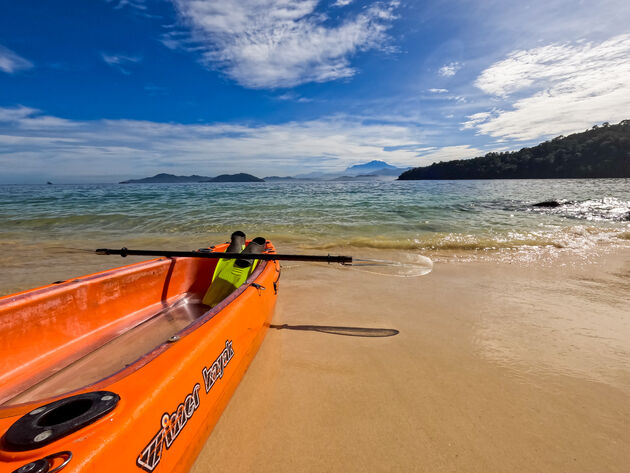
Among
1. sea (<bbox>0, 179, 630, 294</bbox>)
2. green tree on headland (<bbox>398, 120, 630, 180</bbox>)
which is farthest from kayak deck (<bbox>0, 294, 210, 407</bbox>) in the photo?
green tree on headland (<bbox>398, 120, 630, 180</bbox>)

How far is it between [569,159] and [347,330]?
4476 inches

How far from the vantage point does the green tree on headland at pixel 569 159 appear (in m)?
77.6

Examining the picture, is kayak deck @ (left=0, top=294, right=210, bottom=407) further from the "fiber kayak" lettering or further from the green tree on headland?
the green tree on headland

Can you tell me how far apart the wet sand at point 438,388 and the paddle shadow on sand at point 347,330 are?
3 centimetres

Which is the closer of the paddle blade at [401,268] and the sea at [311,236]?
the paddle blade at [401,268]

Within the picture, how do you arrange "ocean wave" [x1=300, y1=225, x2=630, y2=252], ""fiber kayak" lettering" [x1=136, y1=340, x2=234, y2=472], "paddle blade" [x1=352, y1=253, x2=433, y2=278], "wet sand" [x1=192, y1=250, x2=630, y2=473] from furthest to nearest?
"ocean wave" [x1=300, y1=225, x2=630, y2=252], "paddle blade" [x1=352, y1=253, x2=433, y2=278], "wet sand" [x1=192, y1=250, x2=630, y2=473], ""fiber kayak" lettering" [x1=136, y1=340, x2=234, y2=472]

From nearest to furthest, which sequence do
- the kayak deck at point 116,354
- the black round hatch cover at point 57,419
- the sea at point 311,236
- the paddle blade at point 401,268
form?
the black round hatch cover at point 57,419 < the kayak deck at point 116,354 < the paddle blade at point 401,268 < the sea at point 311,236

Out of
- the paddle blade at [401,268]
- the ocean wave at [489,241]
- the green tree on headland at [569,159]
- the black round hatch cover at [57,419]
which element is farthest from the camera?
the green tree on headland at [569,159]

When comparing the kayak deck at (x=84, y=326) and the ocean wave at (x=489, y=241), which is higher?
the kayak deck at (x=84, y=326)

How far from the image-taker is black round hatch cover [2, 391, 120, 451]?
1134 mm

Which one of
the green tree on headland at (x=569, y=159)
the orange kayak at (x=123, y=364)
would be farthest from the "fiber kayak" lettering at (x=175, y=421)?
the green tree on headland at (x=569, y=159)

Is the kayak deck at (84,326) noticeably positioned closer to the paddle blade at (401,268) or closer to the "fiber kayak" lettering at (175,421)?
the "fiber kayak" lettering at (175,421)

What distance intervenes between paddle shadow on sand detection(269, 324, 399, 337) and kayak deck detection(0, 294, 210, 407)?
4.27 ft

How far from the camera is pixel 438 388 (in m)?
2.73
